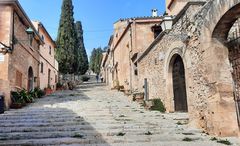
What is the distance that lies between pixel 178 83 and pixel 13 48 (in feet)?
27.8

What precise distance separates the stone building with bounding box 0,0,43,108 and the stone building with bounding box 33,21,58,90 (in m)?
4.15

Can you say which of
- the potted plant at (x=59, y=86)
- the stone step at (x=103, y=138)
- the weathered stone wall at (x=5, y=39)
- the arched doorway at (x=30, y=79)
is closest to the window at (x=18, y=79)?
the weathered stone wall at (x=5, y=39)

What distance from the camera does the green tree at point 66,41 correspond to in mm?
30125

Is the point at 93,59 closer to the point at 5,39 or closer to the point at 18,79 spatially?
the point at 18,79

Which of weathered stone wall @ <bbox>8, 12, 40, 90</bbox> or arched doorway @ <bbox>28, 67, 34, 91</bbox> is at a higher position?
weathered stone wall @ <bbox>8, 12, 40, 90</bbox>

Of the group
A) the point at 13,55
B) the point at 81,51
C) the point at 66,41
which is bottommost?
the point at 13,55

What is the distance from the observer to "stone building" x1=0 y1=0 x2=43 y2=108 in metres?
12.8

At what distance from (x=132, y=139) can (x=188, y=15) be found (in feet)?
13.6

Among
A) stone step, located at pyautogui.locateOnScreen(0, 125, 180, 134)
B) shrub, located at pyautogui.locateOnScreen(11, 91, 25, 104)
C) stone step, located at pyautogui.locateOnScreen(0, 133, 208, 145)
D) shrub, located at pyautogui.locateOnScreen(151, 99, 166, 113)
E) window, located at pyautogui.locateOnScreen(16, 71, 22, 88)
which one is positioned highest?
window, located at pyautogui.locateOnScreen(16, 71, 22, 88)

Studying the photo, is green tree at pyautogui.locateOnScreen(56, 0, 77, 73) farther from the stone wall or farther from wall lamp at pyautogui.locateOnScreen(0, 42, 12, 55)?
wall lamp at pyautogui.locateOnScreen(0, 42, 12, 55)

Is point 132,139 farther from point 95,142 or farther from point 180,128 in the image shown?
point 180,128

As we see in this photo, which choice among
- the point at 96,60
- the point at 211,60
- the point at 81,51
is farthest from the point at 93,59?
the point at 211,60

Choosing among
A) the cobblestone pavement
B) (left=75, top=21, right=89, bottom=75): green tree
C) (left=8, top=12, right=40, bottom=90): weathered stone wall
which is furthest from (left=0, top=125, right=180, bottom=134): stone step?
(left=75, top=21, right=89, bottom=75): green tree

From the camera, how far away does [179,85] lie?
1040 centimetres
